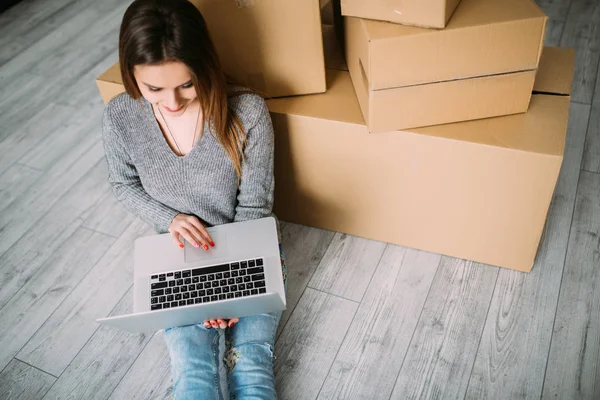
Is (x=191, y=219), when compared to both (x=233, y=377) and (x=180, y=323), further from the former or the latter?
(x=233, y=377)

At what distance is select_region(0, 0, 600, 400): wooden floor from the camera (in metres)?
1.12

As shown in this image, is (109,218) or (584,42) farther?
(584,42)

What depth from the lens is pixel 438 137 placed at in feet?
3.51

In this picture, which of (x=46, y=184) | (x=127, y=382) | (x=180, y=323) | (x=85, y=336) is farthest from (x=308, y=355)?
(x=46, y=184)

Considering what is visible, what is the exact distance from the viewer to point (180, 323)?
1047 millimetres

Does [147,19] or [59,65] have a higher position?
[147,19]

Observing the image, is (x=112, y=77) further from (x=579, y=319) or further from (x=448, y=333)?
(x=579, y=319)

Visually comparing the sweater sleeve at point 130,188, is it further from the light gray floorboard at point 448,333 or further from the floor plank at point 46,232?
the light gray floorboard at point 448,333

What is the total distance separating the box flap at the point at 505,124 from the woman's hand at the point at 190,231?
0.32 meters

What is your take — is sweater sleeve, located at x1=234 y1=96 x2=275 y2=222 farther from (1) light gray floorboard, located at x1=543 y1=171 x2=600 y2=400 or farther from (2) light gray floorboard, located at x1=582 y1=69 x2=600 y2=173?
(2) light gray floorboard, located at x1=582 y1=69 x2=600 y2=173

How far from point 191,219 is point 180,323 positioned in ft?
0.70

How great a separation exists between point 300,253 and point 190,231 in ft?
1.31

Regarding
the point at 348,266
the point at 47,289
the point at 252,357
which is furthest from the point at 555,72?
the point at 47,289

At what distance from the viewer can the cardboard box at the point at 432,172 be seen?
1.05 metres
